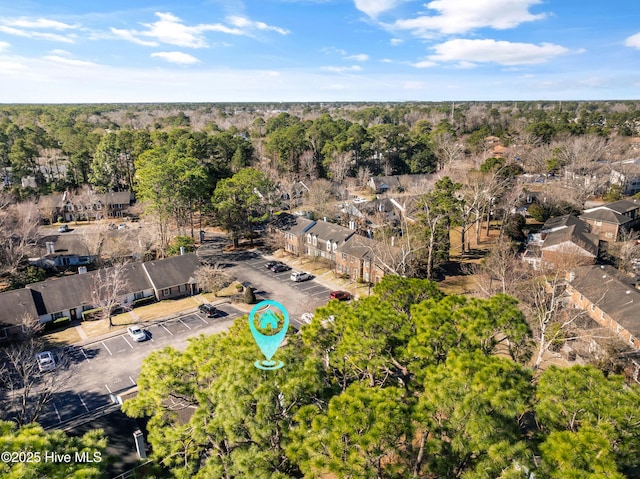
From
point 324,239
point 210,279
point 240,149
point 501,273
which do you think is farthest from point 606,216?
point 240,149

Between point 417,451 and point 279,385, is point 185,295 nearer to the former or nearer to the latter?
point 279,385

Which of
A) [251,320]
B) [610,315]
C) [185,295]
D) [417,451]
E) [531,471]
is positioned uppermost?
[251,320]

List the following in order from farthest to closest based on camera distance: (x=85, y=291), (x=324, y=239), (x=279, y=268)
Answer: (x=324, y=239) < (x=279, y=268) < (x=85, y=291)

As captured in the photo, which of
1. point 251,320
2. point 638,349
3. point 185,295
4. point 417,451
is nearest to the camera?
point 417,451

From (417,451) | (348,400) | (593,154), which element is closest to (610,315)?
(417,451)

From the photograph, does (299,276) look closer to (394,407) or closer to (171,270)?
(171,270)

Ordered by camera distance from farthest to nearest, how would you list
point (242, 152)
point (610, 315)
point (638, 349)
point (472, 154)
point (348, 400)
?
point (472, 154) → point (242, 152) → point (610, 315) → point (638, 349) → point (348, 400)

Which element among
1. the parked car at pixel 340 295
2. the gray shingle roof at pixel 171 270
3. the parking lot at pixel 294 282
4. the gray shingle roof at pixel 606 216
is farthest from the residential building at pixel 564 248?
the gray shingle roof at pixel 171 270

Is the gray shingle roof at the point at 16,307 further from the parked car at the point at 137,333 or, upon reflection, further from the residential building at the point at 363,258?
the residential building at the point at 363,258
